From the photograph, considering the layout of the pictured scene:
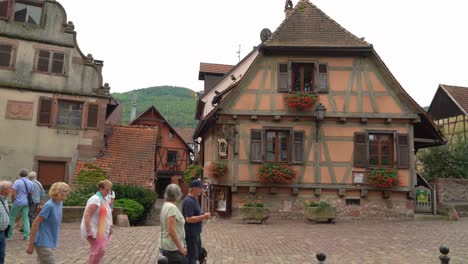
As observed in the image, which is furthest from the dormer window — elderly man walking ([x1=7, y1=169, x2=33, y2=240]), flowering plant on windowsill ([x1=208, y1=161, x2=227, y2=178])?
elderly man walking ([x1=7, y1=169, x2=33, y2=240])

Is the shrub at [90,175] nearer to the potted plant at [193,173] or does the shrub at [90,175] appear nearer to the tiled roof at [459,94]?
the potted plant at [193,173]

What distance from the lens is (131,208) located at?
49.6ft

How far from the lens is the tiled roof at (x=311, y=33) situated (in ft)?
53.5

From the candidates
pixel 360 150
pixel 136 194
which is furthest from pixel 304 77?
pixel 136 194

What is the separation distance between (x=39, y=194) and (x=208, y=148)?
35.6ft

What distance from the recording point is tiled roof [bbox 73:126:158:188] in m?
19.1

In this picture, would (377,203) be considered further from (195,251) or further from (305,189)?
(195,251)

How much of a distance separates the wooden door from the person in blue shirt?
14093 mm

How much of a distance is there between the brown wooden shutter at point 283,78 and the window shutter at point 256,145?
2038 millimetres

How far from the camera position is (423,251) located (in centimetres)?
897

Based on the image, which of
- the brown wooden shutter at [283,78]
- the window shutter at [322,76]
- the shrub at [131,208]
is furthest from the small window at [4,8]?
the window shutter at [322,76]

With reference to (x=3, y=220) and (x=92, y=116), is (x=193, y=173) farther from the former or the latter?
(x=3, y=220)

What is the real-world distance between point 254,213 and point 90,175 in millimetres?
8388

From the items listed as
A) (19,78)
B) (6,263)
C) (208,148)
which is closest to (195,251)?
(6,263)
